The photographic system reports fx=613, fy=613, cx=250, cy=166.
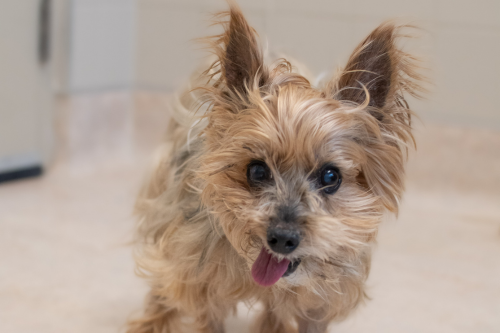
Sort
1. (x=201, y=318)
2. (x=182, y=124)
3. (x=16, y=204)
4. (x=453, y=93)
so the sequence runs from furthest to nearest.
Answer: (x=453, y=93) < (x=16, y=204) < (x=182, y=124) < (x=201, y=318)

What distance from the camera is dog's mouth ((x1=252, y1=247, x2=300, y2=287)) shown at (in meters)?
1.26

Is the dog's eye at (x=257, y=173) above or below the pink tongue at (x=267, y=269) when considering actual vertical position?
above

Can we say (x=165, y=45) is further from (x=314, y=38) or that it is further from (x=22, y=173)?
(x=22, y=173)

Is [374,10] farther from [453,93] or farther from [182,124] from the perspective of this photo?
[182,124]

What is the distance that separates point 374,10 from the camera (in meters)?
2.95

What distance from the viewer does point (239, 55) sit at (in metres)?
1.35

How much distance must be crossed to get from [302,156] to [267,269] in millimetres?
244

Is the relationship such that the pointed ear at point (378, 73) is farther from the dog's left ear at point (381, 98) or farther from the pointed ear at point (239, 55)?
the pointed ear at point (239, 55)

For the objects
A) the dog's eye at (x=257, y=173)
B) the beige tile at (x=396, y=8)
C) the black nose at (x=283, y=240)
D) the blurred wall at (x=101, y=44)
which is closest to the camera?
the black nose at (x=283, y=240)

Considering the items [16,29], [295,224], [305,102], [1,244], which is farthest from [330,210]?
[16,29]

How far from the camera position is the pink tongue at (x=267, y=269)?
49.5 inches

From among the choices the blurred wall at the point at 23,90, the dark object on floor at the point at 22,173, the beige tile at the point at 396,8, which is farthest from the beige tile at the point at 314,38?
the dark object on floor at the point at 22,173

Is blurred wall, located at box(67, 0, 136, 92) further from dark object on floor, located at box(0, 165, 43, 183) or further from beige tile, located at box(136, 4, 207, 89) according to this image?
dark object on floor, located at box(0, 165, 43, 183)

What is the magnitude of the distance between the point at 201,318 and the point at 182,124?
0.54 m
